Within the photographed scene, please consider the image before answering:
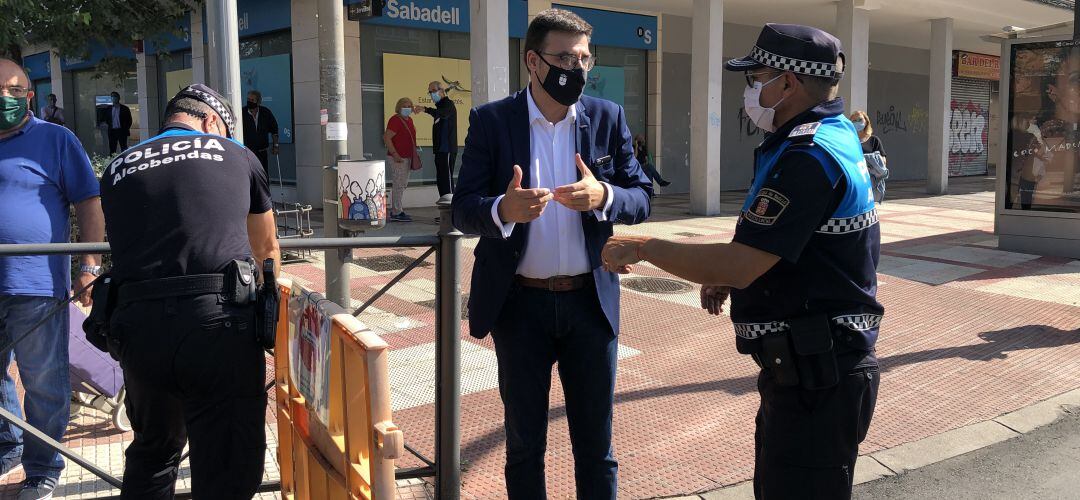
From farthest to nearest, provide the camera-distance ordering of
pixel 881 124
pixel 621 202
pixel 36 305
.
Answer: pixel 881 124
pixel 36 305
pixel 621 202

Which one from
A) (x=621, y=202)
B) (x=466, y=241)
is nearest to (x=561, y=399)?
(x=621, y=202)

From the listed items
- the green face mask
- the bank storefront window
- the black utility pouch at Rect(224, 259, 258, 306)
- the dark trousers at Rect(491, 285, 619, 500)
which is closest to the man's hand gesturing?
the dark trousers at Rect(491, 285, 619, 500)

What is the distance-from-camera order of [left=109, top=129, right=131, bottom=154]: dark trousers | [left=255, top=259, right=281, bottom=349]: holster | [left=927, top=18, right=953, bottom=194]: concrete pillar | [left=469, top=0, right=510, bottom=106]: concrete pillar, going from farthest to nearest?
[left=927, top=18, right=953, bottom=194]: concrete pillar, [left=109, top=129, right=131, bottom=154]: dark trousers, [left=469, top=0, right=510, bottom=106]: concrete pillar, [left=255, top=259, right=281, bottom=349]: holster

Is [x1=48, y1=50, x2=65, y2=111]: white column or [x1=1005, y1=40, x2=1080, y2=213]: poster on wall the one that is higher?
[x1=48, y1=50, x2=65, y2=111]: white column

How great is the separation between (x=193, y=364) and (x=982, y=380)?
17.7 ft

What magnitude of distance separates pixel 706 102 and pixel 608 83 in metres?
3.26

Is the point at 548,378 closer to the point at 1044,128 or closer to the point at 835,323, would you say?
the point at 835,323

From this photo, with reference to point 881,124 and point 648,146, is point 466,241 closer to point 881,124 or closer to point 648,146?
point 648,146

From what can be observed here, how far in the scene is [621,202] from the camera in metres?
2.98

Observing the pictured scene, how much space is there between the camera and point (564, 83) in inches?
118

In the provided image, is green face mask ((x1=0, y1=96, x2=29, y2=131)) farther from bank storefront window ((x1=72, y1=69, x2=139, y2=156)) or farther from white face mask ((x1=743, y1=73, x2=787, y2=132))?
bank storefront window ((x1=72, y1=69, x2=139, y2=156))

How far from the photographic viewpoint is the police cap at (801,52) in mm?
2508

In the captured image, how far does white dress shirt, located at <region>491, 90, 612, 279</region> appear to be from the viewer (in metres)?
2.99

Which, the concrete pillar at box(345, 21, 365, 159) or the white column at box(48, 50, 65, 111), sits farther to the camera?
the white column at box(48, 50, 65, 111)
